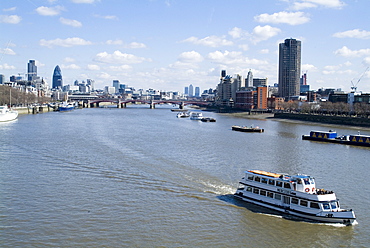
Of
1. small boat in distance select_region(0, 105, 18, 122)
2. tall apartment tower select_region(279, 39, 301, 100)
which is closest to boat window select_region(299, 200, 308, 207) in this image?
small boat in distance select_region(0, 105, 18, 122)

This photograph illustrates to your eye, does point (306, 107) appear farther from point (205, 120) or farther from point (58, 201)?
point (58, 201)

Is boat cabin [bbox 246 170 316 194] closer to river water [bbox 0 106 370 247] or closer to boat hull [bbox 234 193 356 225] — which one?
boat hull [bbox 234 193 356 225]

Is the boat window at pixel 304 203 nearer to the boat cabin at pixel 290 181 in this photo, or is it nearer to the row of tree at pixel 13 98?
the boat cabin at pixel 290 181

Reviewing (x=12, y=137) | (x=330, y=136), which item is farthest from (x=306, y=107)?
(x=12, y=137)

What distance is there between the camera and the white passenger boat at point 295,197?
49.4 feet

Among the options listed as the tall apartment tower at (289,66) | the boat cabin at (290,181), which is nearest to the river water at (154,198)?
the boat cabin at (290,181)

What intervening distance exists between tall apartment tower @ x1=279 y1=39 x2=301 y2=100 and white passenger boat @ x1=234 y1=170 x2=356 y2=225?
151 meters

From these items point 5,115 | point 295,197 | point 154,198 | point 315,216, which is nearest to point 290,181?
point 295,197

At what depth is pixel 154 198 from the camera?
17219 millimetres

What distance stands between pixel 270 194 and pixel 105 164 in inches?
432

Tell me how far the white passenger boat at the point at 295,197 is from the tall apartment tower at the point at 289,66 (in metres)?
151

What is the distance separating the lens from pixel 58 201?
1655cm

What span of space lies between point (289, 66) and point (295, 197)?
521 ft

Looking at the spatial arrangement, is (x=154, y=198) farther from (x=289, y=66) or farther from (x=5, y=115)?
(x=289, y=66)
